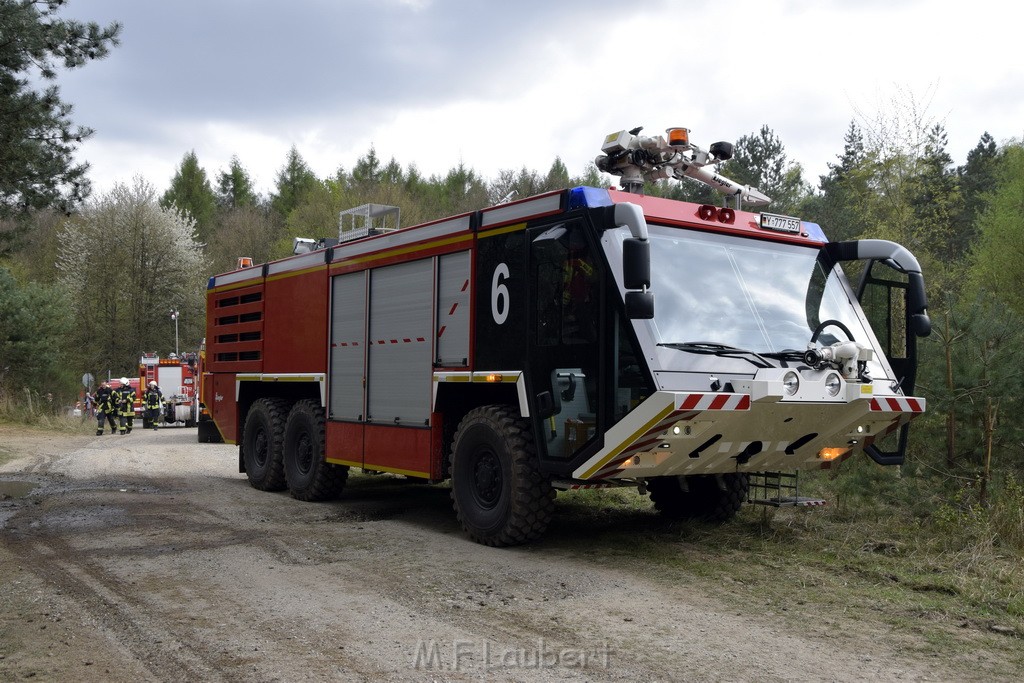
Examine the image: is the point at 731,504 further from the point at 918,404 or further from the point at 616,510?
the point at 918,404

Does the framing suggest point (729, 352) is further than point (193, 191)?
No

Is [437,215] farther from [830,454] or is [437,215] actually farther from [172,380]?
[830,454]

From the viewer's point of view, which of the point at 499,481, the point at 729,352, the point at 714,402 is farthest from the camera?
the point at 499,481

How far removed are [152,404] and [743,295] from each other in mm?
25782

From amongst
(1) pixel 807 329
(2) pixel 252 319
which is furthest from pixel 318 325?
(1) pixel 807 329

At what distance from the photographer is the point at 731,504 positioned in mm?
8820

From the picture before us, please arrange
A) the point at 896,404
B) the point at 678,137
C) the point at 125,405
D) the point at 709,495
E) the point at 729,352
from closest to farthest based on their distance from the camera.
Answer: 1. the point at 729,352
2. the point at 896,404
3. the point at 678,137
4. the point at 709,495
5. the point at 125,405

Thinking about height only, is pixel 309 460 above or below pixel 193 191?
below

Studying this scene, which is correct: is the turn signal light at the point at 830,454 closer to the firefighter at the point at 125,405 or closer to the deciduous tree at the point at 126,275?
the firefighter at the point at 125,405

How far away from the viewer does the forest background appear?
27.9 feet

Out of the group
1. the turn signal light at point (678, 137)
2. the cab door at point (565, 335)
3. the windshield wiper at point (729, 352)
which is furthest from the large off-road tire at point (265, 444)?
the windshield wiper at point (729, 352)

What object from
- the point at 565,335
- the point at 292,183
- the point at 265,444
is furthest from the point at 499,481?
the point at 292,183

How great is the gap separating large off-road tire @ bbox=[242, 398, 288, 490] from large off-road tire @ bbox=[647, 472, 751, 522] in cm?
493

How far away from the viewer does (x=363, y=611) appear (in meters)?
5.69
